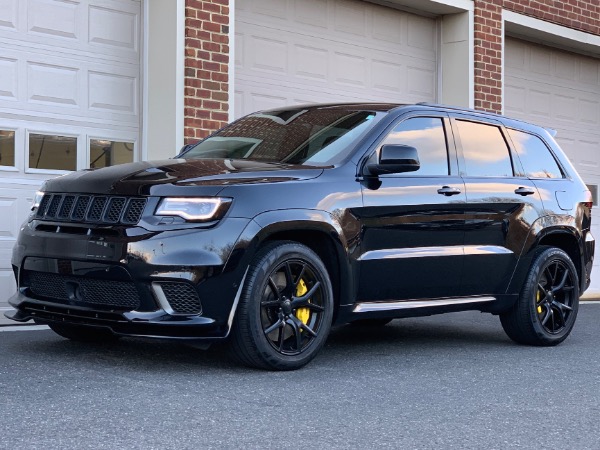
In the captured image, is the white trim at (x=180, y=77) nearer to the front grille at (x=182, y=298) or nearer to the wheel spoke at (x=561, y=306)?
the wheel spoke at (x=561, y=306)

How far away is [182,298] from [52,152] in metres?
4.49

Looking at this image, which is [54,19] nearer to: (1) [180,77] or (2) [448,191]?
(1) [180,77]

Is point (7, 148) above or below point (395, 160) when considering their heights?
above

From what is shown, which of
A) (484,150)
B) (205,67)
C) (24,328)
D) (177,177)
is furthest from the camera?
(205,67)

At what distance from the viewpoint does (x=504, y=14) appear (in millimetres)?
14414

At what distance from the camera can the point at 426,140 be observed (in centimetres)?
756

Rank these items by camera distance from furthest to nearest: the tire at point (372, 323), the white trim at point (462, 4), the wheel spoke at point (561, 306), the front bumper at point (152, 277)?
the white trim at point (462, 4) → the tire at point (372, 323) → the wheel spoke at point (561, 306) → the front bumper at point (152, 277)

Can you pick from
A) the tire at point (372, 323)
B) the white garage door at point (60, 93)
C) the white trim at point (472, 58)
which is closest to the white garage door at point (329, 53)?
the white trim at point (472, 58)

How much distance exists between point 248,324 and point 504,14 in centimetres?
939

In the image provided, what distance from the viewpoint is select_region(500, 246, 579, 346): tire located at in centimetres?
811

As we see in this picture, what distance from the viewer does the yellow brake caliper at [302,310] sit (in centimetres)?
646

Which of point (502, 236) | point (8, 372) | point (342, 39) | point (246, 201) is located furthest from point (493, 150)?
point (342, 39)

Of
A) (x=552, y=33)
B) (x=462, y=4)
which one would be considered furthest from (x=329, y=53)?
(x=552, y=33)

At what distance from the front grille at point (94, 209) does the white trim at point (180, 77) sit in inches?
154
